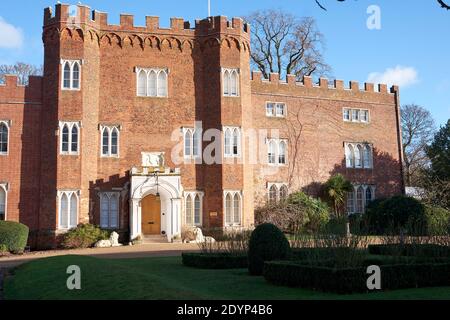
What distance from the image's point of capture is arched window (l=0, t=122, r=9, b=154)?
29.2m

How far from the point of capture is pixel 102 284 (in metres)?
11.0

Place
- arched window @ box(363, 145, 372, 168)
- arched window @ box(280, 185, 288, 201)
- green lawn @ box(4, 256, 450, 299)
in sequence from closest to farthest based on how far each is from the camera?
green lawn @ box(4, 256, 450, 299), arched window @ box(280, 185, 288, 201), arched window @ box(363, 145, 372, 168)

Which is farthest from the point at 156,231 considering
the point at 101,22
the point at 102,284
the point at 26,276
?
the point at 102,284

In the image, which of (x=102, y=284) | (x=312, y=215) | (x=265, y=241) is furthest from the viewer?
(x=312, y=215)

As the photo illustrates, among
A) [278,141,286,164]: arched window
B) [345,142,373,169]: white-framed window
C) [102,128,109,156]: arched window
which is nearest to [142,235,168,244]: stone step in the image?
[102,128,109,156]: arched window

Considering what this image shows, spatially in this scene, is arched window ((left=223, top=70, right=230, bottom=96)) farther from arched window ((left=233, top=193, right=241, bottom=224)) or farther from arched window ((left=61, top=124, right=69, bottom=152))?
arched window ((left=61, top=124, right=69, bottom=152))

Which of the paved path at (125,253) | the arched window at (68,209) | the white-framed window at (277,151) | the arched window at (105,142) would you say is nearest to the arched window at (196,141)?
the arched window at (105,142)

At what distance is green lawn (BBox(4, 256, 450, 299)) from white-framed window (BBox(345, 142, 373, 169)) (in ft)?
74.2

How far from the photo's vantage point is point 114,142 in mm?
29859

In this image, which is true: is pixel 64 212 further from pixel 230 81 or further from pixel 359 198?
pixel 359 198

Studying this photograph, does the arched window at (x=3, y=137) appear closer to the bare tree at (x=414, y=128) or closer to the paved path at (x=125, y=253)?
the paved path at (x=125, y=253)

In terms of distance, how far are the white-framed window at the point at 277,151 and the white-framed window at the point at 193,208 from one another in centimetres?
562
